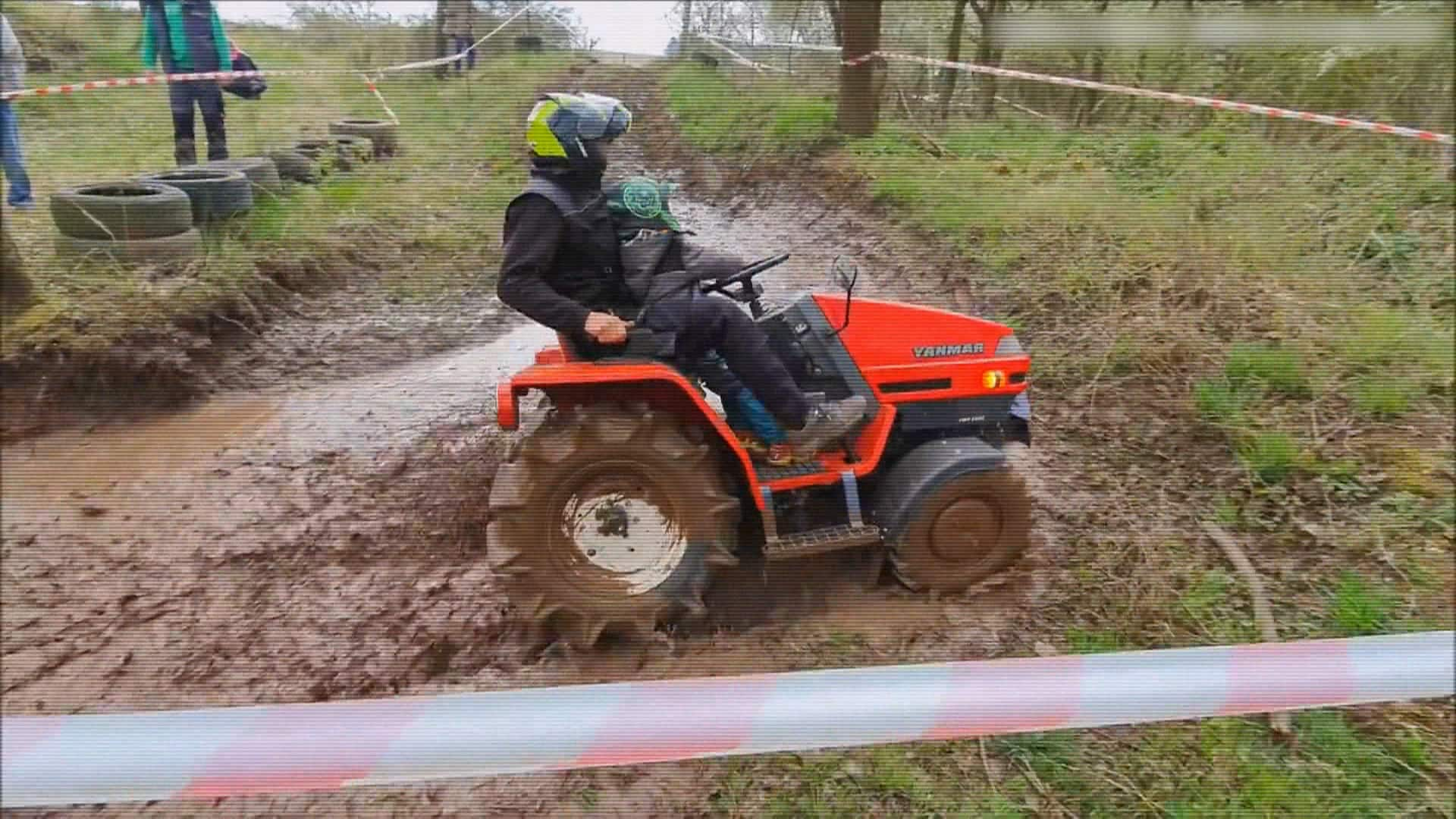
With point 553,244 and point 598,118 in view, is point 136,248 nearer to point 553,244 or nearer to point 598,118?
point 553,244

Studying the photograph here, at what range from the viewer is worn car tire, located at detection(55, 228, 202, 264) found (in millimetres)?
2551

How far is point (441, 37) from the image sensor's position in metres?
4.73

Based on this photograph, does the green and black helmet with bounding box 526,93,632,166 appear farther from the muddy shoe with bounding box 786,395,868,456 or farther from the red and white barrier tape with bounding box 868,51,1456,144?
the red and white barrier tape with bounding box 868,51,1456,144

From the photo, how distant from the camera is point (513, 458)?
6.79 ft

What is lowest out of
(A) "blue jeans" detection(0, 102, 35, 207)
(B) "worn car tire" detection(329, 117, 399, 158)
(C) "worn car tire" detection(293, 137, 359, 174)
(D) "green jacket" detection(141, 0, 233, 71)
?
(A) "blue jeans" detection(0, 102, 35, 207)

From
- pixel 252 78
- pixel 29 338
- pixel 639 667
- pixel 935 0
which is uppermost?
pixel 935 0

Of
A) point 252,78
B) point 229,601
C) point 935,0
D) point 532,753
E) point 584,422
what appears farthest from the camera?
point 935,0

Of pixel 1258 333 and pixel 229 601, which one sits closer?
pixel 229 601

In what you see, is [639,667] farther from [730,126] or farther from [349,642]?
[730,126]

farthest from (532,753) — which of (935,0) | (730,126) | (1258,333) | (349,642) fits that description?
(935,0)

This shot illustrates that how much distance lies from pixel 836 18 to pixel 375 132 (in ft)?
12.1

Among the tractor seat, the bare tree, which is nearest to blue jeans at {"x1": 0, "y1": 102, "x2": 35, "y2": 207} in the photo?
the tractor seat

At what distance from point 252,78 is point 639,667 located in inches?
147

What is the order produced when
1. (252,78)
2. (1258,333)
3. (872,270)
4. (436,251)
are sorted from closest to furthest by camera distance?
(1258,333), (252,78), (872,270), (436,251)
